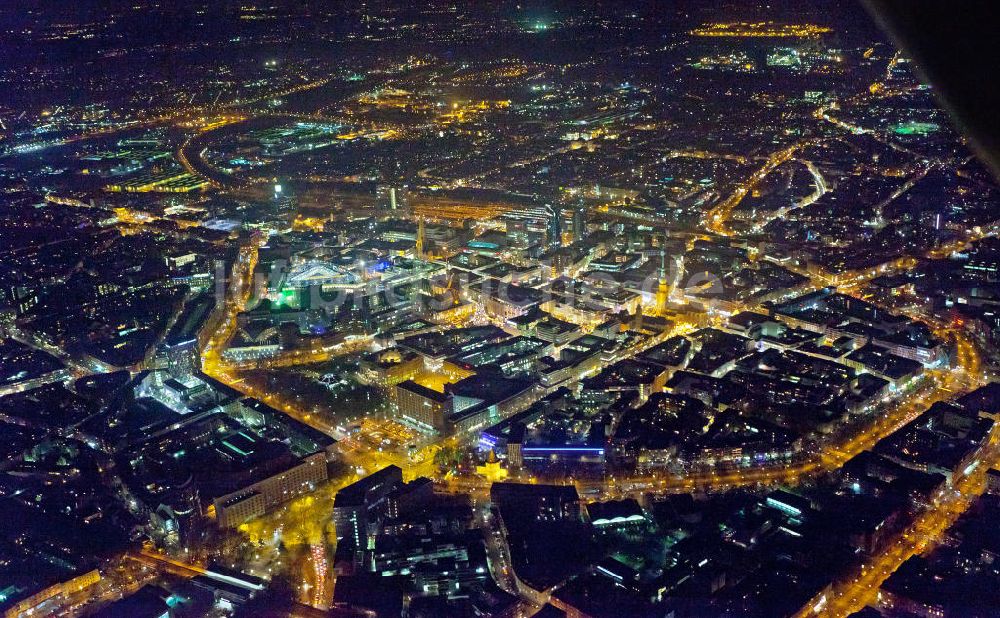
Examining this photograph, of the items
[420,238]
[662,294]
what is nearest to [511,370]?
[662,294]

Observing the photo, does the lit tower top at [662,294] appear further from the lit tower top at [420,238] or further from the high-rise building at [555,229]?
the lit tower top at [420,238]

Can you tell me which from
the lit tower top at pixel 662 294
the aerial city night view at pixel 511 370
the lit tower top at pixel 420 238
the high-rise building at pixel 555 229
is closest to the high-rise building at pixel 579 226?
the aerial city night view at pixel 511 370

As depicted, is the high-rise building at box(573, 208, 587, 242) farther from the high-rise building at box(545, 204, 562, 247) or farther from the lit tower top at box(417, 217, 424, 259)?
the lit tower top at box(417, 217, 424, 259)

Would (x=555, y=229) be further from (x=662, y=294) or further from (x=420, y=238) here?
(x=662, y=294)

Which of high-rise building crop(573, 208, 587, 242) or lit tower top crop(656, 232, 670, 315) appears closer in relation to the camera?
Result: lit tower top crop(656, 232, 670, 315)

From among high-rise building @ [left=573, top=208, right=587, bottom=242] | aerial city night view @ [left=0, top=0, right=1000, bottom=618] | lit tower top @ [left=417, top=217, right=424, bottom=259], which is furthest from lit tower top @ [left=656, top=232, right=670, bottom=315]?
lit tower top @ [left=417, top=217, right=424, bottom=259]

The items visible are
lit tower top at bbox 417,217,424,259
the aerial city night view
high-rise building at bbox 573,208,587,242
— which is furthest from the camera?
high-rise building at bbox 573,208,587,242

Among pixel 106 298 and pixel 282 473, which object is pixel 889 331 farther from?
pixel 106 298

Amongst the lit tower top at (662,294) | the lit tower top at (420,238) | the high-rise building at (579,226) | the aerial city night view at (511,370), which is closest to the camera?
the aerial city night view at (511,370)

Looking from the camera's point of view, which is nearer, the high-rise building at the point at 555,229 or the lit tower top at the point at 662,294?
the lit tower top at the point at 662,294

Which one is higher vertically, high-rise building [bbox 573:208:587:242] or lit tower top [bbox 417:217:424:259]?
high-rise building [bbox 573:208:587:242]
